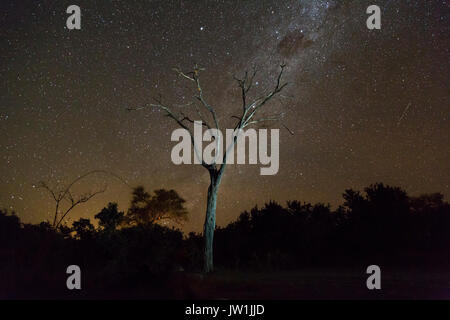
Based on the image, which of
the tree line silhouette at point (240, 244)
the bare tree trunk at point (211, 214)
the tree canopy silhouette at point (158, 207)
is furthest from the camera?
the tree canopy silhouette at point (158, 207)

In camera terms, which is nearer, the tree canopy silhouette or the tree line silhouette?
the tree line silhouette

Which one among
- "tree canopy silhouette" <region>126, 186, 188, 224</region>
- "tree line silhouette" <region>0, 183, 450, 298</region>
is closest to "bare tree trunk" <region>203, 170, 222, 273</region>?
"tree line silhouette" <region>0, 183, 450, 298</region>

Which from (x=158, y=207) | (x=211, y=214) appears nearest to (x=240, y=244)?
(x=211, y=214)

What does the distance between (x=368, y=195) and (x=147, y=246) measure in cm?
1292

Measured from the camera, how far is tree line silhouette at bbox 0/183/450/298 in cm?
1127

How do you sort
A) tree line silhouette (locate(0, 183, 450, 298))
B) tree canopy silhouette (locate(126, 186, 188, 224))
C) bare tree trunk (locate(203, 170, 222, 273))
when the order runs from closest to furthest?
tree line silhouette (locate(0, 183, 450, 298)) < bare tree trunk (locate(203, 170, 222, 273)) < tree canopy silhouette (locate(126, 186, 188, 224))

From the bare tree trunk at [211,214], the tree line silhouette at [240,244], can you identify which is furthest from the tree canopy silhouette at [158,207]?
the bare tree trunk at [211,214]

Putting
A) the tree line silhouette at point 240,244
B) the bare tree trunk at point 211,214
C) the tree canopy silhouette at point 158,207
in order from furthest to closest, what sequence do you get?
the tree canopy silhouette at point 158,207
the bare tree trunk at point 211,214
the tree line silhouette at point 240,244

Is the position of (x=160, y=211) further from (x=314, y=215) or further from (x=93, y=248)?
(x=93, y=248)

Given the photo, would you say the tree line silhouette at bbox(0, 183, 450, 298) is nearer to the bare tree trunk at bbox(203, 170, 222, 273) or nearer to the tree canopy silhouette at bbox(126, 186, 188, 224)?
the bare tree trunk at bbox(203, 170, 222, 273)

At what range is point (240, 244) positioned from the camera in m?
19.8

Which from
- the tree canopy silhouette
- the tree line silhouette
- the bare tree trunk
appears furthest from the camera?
the tree canopy silhouette

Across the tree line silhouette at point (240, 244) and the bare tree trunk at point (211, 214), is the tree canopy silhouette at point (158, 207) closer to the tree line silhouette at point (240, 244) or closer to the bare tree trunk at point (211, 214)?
the tree line silhouette at point (240, 244)

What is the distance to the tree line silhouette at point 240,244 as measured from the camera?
1127 cm
